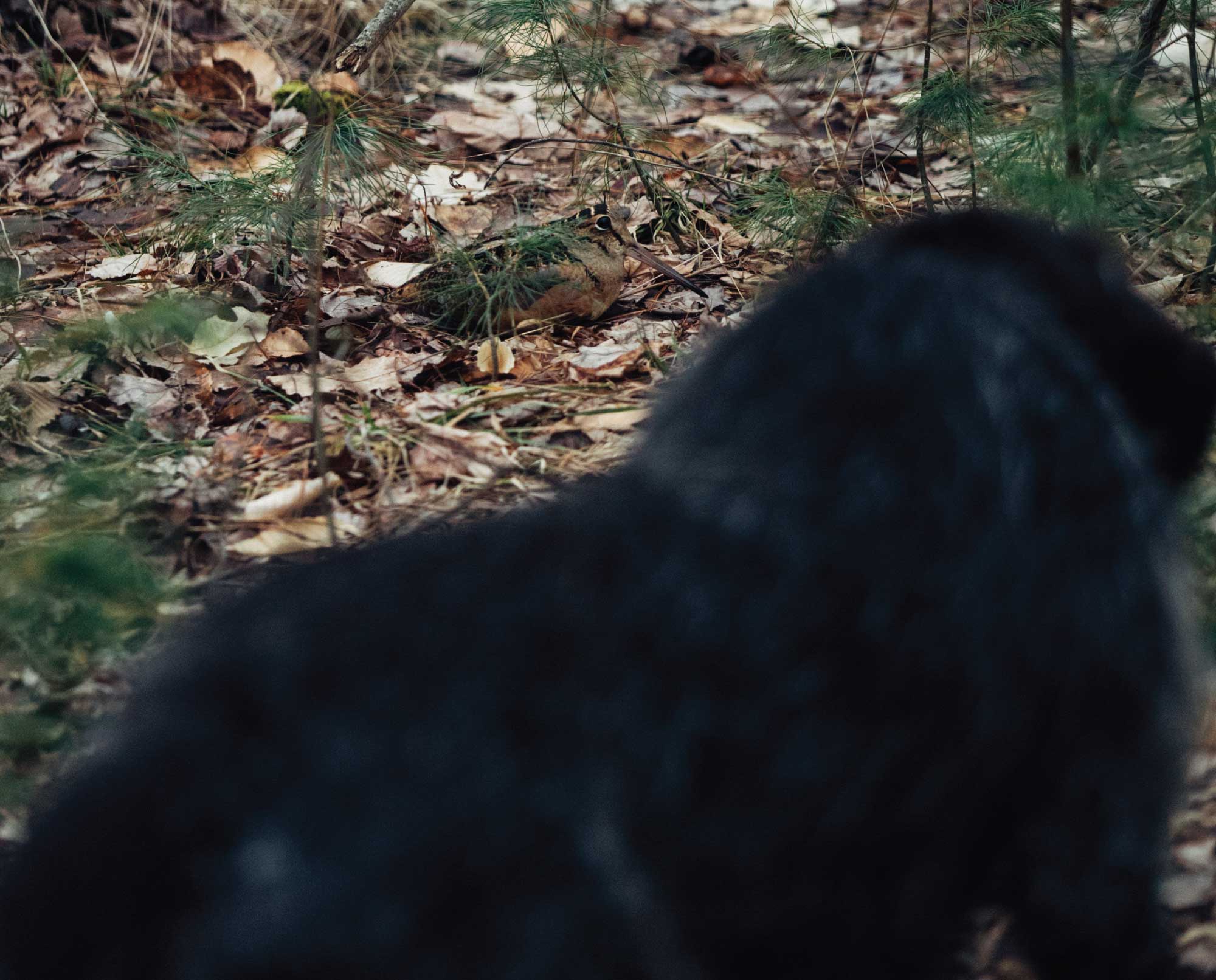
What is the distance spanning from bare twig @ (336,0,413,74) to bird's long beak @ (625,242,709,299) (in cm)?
107

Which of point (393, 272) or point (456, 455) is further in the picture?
point (393, 272)

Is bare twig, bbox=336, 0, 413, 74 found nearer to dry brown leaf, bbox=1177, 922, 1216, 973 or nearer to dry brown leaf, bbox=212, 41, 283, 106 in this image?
dry brown leaf, bbox=212, 41, 283, 106

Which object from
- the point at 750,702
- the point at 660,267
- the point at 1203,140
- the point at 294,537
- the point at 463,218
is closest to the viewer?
the point at 750,702

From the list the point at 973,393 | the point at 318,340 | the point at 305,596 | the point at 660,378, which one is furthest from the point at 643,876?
the point at 318,340

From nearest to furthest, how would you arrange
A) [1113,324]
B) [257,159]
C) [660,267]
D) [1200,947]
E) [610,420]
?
[1113,324], [1200,947], [610,420], [660,267], [257,159]

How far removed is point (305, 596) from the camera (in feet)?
4.99

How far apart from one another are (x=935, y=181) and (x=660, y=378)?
6.26ft

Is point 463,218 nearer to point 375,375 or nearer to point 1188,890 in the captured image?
point 375,375

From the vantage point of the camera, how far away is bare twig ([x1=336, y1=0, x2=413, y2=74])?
3.29 meters

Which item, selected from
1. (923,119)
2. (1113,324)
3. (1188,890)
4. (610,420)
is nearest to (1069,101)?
(923,119)

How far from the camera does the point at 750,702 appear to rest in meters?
1.44

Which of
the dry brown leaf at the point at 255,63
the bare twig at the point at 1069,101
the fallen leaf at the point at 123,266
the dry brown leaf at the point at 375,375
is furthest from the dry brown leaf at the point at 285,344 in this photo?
the dry brown leaf at the point at 255,63

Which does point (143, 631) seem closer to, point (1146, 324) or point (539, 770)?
point (539, 770)

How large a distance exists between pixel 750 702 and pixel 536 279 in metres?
2.52
